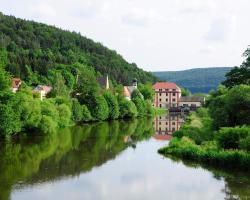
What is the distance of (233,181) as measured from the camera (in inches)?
1149

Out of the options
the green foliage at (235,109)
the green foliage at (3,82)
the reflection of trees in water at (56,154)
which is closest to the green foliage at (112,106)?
the reflection of trees in water at (56,154)

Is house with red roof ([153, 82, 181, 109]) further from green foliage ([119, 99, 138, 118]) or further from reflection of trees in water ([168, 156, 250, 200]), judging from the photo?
reflection of trees in water ([168, 156, 250, 200])

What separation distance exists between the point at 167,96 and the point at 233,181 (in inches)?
4066

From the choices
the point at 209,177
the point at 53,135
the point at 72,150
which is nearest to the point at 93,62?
the point at 53,135

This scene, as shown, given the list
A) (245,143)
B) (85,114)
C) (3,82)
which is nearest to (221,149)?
(245,143)

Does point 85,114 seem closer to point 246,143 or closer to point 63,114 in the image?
point 63,114

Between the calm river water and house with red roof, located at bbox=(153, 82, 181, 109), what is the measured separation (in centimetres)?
8493

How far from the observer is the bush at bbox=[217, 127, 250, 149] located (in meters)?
35.3

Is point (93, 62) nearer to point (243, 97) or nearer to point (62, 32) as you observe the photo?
point (62, 32)

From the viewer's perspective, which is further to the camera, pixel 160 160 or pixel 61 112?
pixel 61 112

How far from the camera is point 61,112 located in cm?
6325

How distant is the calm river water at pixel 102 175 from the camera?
87.5ft

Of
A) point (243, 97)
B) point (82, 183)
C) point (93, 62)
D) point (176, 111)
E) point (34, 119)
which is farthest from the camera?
point (93, 62)

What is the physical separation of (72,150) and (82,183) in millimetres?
13218
